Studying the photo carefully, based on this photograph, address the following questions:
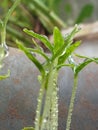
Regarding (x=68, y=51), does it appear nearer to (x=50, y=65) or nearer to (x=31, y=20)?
(x=50, y=65)

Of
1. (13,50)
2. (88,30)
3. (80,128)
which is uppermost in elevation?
(88,30)

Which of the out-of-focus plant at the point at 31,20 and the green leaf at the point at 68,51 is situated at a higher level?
the out-of-focus plant at the point at 31,20

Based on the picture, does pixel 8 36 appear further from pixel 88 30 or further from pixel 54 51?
pixel 54 51

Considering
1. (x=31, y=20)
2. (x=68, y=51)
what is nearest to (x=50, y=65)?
(x=68, y=51)

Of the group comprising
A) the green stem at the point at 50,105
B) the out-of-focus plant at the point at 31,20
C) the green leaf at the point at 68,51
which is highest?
the out-of-focus plant at the point at 31,20

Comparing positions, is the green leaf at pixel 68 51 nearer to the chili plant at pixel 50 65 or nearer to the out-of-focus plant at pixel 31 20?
the chili plant at pixel 50 65

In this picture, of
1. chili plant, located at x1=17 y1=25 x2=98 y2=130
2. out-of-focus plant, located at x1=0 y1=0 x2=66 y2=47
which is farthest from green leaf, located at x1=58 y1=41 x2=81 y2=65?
out-of-focus plant, located at x1=0 y1=0 x2=66 y2=47

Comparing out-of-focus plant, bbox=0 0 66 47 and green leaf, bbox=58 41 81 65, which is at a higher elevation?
out-of-focus plant, bbox=0 0 66 47

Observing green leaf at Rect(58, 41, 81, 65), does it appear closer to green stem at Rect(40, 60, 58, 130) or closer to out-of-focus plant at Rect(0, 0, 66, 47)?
green stem at Rect(40, 60, 58, 130)

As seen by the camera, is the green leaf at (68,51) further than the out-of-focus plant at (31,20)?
No

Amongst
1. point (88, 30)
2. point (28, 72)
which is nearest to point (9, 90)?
point (28, 72)

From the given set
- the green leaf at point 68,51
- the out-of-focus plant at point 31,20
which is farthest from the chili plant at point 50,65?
the out-of-focus plant at point 31,20
